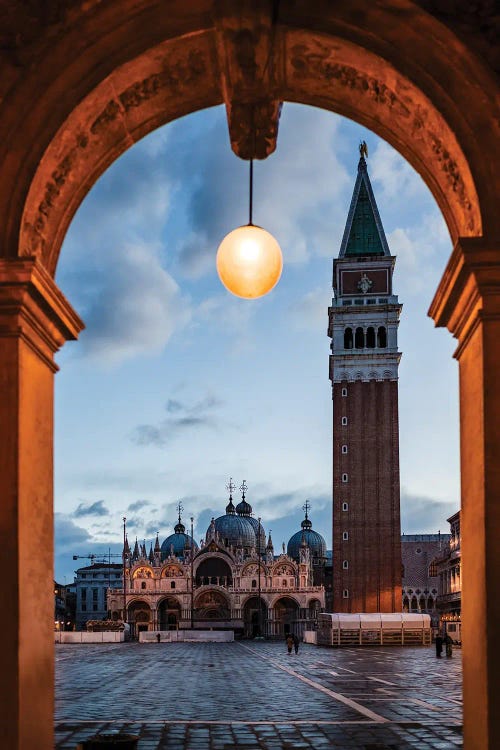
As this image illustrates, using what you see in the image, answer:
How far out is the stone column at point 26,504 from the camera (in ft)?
18.9

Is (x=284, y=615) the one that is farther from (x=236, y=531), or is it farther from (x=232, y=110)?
(x=232, y=110)

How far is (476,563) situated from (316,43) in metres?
3.45

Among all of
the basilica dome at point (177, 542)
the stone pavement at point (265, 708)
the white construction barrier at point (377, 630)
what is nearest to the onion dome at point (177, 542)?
the basilica dome at point (177, 542)

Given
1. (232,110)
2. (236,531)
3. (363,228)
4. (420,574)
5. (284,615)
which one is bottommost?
(284,615)

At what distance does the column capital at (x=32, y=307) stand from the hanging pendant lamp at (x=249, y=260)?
1135mm

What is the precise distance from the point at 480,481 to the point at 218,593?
93.3 m

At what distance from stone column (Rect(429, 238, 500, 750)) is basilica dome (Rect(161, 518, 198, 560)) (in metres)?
107

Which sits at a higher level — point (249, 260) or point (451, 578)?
point (249, 260)

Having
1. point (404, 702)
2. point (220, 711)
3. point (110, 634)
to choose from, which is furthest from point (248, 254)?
point (110, 634)

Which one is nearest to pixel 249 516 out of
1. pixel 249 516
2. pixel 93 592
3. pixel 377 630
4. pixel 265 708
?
pixel 249 516

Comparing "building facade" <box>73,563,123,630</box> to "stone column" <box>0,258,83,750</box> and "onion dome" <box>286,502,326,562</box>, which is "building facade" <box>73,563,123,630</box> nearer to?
"onion dome" <box>286,502,326,562</box>

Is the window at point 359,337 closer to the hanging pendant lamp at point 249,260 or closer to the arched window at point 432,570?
the arched window at point 432,570

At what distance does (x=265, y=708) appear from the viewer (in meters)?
16.2

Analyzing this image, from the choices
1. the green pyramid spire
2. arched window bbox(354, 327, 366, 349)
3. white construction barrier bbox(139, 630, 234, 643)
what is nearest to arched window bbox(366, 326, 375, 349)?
arched window bbox(354, 327, 366, 349)
